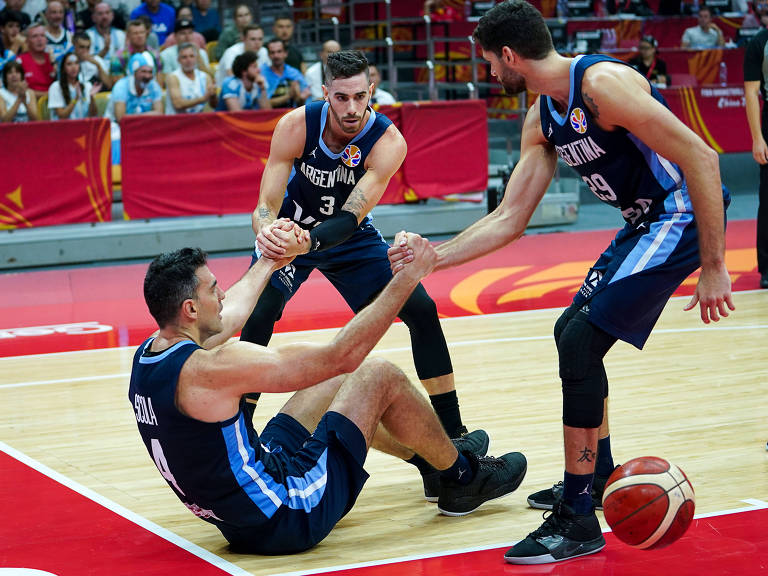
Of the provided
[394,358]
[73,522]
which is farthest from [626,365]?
[73,522]

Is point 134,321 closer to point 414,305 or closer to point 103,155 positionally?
point 103,155

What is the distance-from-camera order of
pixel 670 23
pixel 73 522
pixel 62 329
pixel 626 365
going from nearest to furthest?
pixel 73 522 < pixel 626 365 < pixel 62 329 < pixel 670 23

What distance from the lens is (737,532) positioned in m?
4.47

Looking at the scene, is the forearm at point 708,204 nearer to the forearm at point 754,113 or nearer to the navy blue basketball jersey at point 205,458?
the navy blue basketball jersey at point 205,458

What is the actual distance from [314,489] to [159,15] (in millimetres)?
12001

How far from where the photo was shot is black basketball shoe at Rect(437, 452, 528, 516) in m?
4.86

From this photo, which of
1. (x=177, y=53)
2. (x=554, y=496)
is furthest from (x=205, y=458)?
(x=177, y=53)

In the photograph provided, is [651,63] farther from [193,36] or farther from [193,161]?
[193,161]

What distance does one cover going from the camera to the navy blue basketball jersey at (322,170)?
5.78 m

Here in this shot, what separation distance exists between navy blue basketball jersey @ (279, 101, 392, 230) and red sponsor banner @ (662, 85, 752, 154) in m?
9.86

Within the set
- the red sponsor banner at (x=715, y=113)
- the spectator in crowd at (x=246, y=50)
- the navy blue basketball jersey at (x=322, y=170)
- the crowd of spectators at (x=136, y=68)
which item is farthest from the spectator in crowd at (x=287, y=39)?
the navy blue basketball jersey at (x=322, y=170)

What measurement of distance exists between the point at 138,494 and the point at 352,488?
139cm

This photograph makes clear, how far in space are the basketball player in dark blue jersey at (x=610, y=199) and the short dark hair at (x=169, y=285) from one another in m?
0.80

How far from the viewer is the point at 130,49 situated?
1314cm
